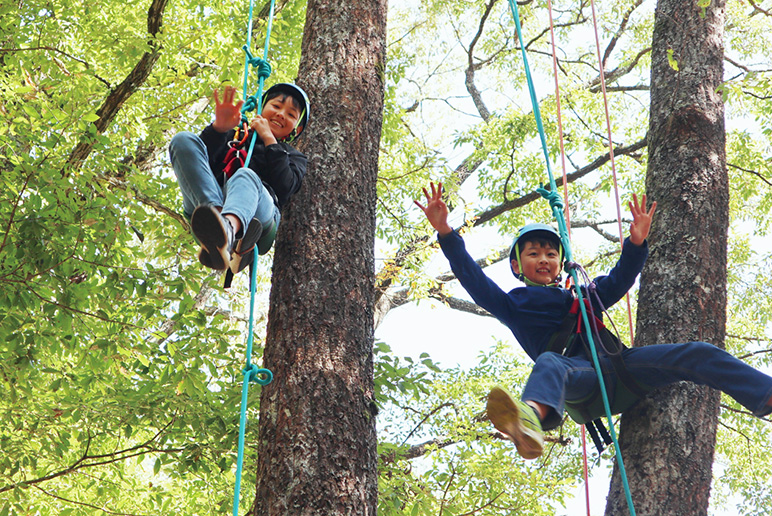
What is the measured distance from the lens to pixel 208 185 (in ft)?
9.07

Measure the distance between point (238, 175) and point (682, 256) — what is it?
193 cm

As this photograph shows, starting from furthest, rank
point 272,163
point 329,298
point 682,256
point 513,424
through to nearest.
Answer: point 682,256 → point 272,163 → point 329,298 → point 513,424

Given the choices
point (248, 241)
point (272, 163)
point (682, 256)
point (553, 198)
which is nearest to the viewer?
point (248, 241)

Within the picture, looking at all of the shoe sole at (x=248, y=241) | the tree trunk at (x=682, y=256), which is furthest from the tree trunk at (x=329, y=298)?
the tree trunk at (x=682, y=256)

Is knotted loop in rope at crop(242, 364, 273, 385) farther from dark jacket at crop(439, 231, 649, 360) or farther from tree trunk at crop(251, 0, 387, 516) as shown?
dark jacket at crop(439, 231, 649, 360)

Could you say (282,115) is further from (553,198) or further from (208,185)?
(553,198)

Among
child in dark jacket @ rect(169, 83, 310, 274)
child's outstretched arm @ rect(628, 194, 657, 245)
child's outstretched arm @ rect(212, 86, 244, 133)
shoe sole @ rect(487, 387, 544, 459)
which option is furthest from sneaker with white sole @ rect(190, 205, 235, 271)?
child's outstretched arm @ rect(628, 194, 657, 245)

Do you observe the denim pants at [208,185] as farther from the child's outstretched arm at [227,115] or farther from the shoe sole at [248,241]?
the child's outstretched arm at [227,115]

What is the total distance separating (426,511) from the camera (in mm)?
4520

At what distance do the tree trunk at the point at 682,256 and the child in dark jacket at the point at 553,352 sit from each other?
15cm

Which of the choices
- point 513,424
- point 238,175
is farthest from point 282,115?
point 513,424

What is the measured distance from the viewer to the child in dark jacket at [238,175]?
98.7 inches

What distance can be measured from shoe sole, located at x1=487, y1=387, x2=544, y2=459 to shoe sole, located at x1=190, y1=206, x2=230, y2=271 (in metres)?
1.05

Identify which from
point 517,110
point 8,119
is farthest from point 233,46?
point 517,110
